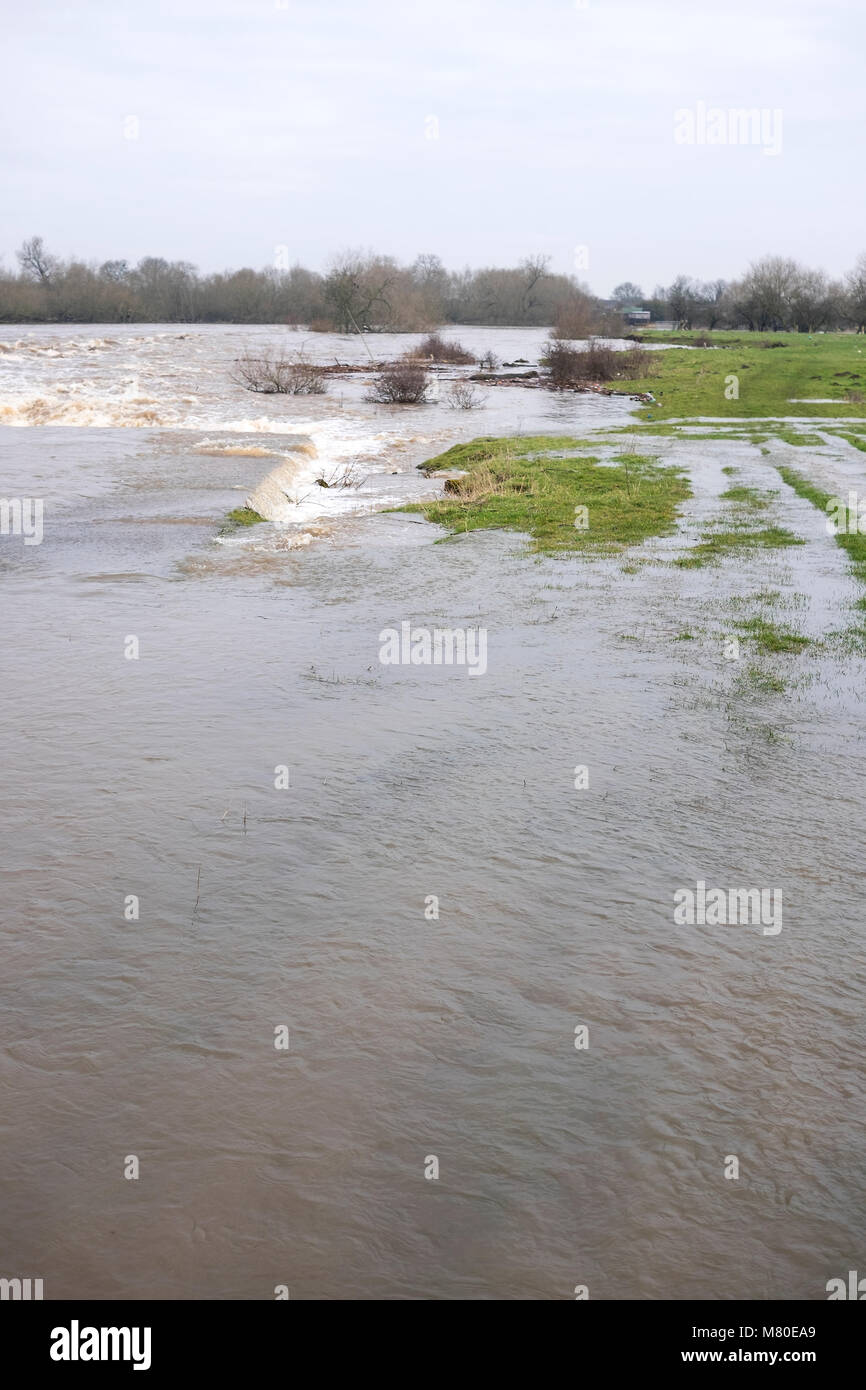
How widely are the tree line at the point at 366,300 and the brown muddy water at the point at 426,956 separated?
79.6 metres

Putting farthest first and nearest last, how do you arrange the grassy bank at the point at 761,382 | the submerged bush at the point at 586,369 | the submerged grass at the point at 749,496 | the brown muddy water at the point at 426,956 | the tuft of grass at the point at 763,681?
the submerged bush at the point at 586,369
the grassy bank at the point at 761,382
the submerged grass at the point at 749,496
the tuft of grass at the point at 763,681
the brown muddy water at the point at 426,956

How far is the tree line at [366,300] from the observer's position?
9456cm

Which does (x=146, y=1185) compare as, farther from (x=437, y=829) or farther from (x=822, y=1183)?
(x=437, y=829)

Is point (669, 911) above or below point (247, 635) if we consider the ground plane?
below

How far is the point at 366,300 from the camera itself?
90.9 metres

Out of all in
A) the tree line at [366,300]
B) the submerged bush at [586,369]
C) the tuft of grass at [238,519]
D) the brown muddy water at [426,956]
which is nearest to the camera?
the brown muddy water at [426,956]

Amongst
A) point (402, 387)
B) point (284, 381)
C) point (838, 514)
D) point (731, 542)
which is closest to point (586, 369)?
point (402, 387)

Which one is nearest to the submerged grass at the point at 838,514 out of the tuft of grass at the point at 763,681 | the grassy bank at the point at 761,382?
the tuft of grass at the point at 763,681

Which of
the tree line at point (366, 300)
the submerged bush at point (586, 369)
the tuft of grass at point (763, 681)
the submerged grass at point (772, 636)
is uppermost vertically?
the tree line at point (366, 300)

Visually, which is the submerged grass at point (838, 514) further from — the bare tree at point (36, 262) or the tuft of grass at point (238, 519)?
the bare tree at point (36, 262)

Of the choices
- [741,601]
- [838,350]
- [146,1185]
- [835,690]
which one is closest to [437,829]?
[146,1185]

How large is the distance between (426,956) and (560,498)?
1599 centimetres
